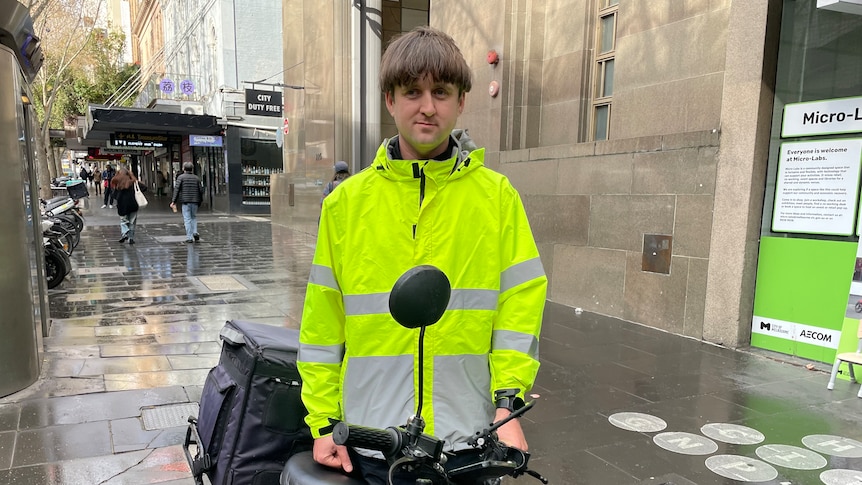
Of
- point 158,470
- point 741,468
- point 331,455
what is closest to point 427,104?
point 331,455

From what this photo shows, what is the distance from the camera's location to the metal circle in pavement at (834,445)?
3727 millimetres

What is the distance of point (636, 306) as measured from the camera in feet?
23.5

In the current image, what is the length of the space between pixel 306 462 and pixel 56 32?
1218 inches

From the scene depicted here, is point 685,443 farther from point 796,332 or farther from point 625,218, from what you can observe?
point 625,218

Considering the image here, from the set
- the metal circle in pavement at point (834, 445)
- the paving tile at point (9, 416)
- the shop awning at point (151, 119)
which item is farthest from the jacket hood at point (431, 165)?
the shop awning at point (151, 119)

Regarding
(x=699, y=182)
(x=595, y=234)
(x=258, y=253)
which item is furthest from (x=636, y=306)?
(x=258, y=253)

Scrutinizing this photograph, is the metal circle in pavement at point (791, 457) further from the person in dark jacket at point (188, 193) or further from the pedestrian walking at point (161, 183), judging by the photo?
the pedestrian walking at point (161, 183)

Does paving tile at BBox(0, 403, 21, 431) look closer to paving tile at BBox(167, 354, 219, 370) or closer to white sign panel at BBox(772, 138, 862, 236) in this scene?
paving tile at BBox(167, 354, 219, 370)

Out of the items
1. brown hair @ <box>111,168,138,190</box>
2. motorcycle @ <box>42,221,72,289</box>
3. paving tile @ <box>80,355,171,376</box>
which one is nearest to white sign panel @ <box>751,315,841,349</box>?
paving tile @ <box>80,355,171,376</box>

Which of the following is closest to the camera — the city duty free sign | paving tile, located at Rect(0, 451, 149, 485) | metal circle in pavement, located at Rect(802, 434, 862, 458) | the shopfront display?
paving tile, located at Rect(0, 451, 149, 485)

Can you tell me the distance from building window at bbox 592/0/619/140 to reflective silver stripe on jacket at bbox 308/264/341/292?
7678 millimetres

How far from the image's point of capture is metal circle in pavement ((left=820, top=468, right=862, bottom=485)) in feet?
11.0

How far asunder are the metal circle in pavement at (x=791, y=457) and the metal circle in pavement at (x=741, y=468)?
116mm

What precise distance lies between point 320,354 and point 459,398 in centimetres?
42
